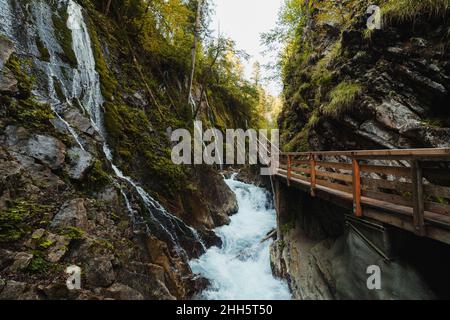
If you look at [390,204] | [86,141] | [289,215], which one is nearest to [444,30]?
[390,204]

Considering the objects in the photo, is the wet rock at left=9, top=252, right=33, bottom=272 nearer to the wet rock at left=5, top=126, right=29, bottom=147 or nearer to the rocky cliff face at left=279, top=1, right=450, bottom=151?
the wet rock at left=5, top=126, right=29, bottom=147

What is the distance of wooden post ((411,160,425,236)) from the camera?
335 cm

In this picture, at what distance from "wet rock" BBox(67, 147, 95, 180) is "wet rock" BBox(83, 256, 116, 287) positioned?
2.16 m

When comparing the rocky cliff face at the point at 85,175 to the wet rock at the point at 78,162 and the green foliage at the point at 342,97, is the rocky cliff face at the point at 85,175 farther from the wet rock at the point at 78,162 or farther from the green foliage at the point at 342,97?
the green foliage at the point at 342,97

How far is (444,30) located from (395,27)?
47.5 inches

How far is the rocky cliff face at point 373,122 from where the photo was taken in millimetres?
3996

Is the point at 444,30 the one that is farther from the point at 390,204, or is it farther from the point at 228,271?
the point at 228,271

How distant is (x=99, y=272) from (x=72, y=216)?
1238 mm

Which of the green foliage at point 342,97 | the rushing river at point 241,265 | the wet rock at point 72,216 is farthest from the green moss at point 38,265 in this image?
the green foliage at point 342,97
